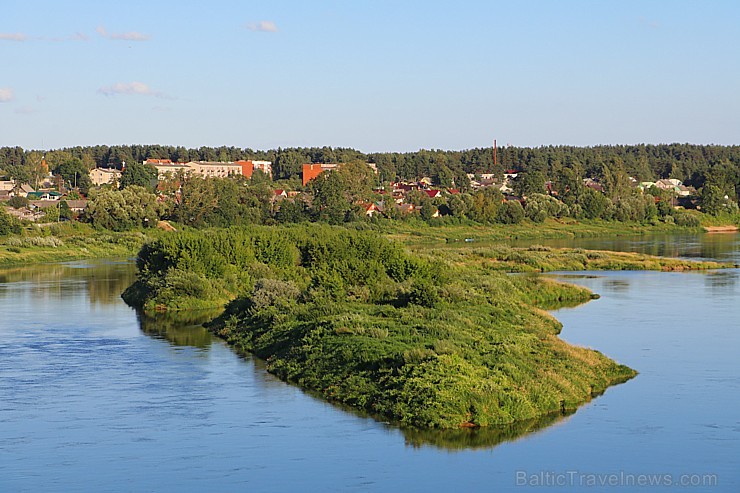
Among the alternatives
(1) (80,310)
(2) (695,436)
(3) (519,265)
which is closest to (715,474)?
(2) (695,436)

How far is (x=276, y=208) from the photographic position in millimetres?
97875

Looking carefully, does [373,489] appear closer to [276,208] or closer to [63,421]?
[63,421]

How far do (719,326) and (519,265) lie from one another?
23.6 m

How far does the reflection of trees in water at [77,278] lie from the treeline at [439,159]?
7173cm

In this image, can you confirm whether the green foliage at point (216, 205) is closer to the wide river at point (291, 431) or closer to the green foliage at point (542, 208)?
the green foliage at point (542, 208)

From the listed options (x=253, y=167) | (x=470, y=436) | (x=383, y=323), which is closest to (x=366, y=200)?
(x=253, y=167)

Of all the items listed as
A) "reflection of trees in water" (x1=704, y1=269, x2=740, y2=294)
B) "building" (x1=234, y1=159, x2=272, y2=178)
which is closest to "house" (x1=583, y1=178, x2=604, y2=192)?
"building" (x1=234, y1=159, x2=272, y2=178)

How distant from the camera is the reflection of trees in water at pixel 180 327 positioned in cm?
3569

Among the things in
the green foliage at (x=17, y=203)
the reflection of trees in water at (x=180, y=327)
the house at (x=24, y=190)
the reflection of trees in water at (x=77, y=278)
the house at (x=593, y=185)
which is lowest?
the reflection of trees in water at (x=77, y=278)

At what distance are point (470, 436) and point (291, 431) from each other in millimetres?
3879

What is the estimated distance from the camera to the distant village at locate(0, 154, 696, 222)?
9831cm

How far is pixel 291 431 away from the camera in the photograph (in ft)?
76.0

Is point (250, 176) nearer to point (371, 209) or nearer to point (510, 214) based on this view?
point (371, 209)

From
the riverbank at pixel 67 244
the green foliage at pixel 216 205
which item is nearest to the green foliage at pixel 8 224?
the riverbank at pixel 67 244
